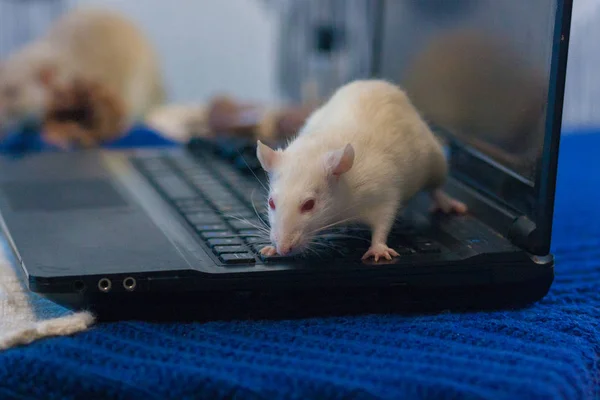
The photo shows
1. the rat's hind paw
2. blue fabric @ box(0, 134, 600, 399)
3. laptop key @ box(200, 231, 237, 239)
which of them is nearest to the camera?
blue fabric @ box(0, 134, 600, 399)

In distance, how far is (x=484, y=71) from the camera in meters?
0.89

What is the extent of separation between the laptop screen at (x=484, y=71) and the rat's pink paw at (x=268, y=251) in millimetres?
238

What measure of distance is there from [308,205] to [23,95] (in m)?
1.12

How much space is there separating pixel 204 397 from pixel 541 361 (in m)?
0.24

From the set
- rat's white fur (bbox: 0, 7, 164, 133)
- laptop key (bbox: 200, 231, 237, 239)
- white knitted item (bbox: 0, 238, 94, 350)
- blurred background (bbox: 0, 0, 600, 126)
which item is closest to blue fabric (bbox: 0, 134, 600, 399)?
white knitted item (bbox: 0, 238, 94, 350)

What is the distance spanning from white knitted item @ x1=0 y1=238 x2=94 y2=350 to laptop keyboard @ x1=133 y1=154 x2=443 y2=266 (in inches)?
5.2

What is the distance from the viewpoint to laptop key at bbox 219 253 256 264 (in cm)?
68

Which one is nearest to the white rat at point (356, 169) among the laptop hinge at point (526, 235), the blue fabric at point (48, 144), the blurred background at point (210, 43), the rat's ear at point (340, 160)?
the rat's ear at point (340, 160)

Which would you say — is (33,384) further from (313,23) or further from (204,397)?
(313,23)

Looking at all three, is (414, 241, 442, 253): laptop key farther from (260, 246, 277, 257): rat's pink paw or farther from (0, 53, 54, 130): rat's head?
(0, 53, 54, 130): rat's head

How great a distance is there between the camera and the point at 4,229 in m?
0.80

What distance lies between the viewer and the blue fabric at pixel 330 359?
0.54m

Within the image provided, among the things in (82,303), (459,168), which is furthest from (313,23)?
(82,303)

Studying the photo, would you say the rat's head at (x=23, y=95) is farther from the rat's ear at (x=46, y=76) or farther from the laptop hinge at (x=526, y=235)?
the laptop hinge at (x=526, y=235)
